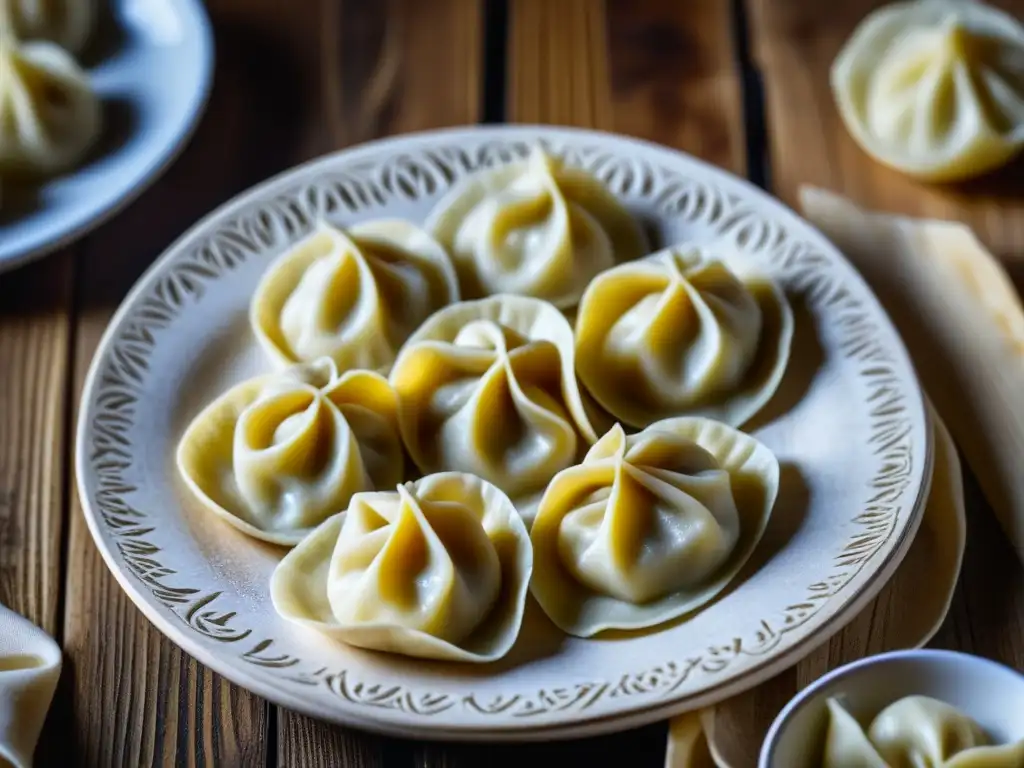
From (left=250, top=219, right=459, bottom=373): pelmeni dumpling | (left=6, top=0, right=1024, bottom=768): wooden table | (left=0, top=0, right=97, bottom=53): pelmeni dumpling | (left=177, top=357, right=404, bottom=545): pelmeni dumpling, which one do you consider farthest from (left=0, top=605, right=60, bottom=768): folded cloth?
(left=0, top=0, right=97, bottom=53): pelmeni dumpling

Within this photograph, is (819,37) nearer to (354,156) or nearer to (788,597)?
(354,156)

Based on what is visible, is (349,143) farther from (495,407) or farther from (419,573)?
(419,573)

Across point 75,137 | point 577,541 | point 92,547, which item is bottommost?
point 92,547

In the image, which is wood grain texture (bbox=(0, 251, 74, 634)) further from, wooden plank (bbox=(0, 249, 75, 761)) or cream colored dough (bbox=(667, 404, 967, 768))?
cream colored dough (bbox=(667, 404, 967, 768))

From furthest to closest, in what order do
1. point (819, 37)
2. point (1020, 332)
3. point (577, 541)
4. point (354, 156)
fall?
point (819, 37) → point (354, 156) → point (1020, 332) → point (577, 541)

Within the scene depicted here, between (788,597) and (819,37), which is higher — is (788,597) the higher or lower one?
the lower one

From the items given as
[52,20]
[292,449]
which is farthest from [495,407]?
[52,20]

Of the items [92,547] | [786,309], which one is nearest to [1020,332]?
[786,309]

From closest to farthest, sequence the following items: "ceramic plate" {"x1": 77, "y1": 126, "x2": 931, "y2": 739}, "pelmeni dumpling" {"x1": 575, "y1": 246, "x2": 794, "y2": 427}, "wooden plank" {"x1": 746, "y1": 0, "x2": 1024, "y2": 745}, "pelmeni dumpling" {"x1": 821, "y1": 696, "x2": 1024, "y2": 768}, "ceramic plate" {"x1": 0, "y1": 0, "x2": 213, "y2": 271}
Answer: "pelmeni dumpling" {"x1": 821, "y1": 696, "x2": 1024, "y2": 768} → "ceramic plate" {"x1": 77, "y1": 126, "x2": 931, "y2": 739} → "wooden plank" {"x1": 746, "y1": 0, "x2": 1024, "y2": 745} → "pelmeni dumpling" {"x1": 575, "y1": 246, "x2": 794, "y2": 427} → "ceramic plate" {"x1": 0, "y1": 0, "x2": 213, "y2": 271}
